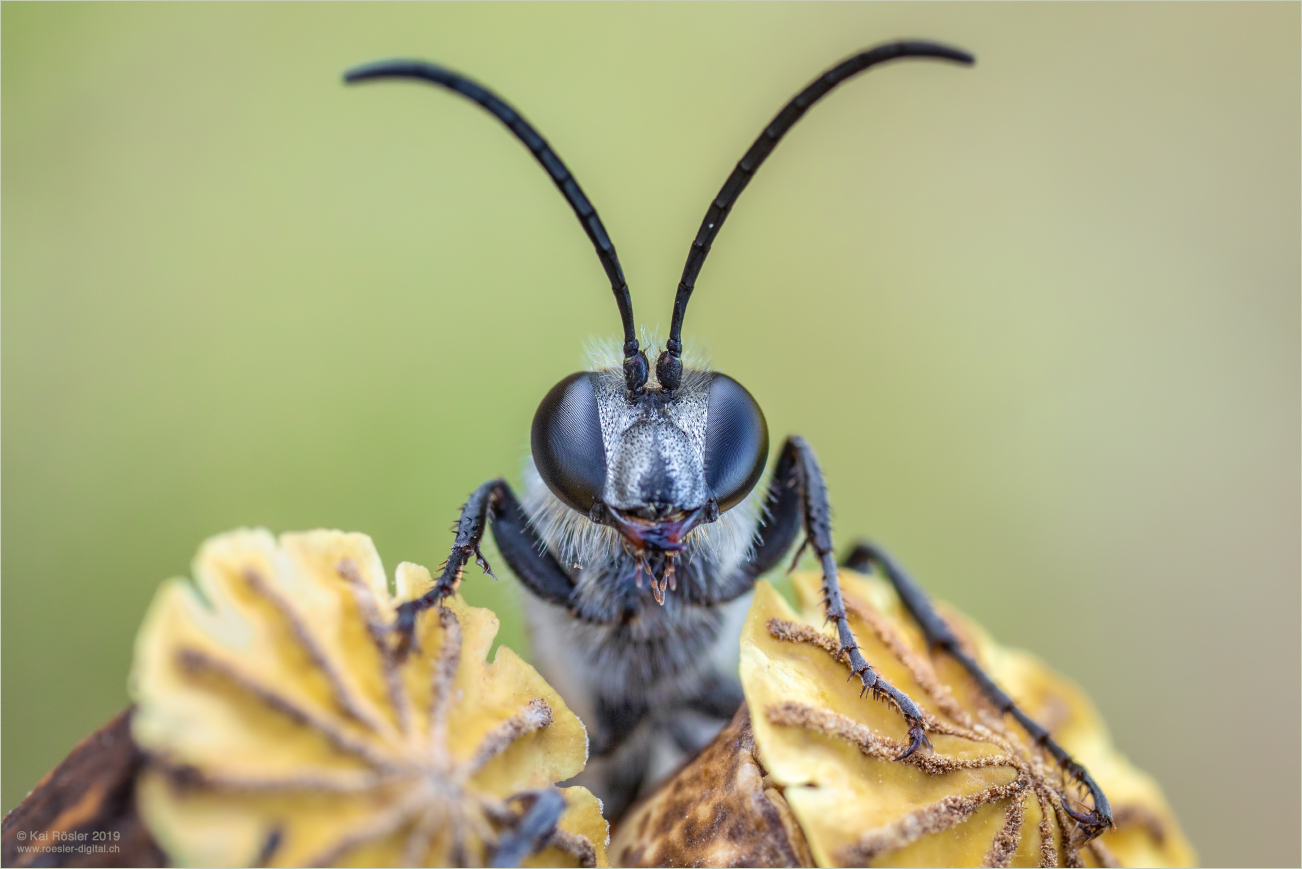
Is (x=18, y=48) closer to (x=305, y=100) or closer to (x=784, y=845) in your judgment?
(x=305, y=100)

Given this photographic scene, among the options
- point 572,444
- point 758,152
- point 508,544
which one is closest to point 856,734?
point 572,444

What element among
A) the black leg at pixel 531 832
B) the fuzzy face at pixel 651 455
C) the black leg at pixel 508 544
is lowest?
the black leg at pixel 531 832

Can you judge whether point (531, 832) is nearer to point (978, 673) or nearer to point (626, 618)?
point (626, 618)

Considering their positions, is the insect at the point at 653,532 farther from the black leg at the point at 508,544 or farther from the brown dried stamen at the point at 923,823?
the brown dried stamen at the point at 923,823

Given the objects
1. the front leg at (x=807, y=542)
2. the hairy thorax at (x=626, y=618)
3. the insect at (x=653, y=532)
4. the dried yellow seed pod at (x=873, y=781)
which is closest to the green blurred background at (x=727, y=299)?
the hairy thorax at (x=626, y=618)

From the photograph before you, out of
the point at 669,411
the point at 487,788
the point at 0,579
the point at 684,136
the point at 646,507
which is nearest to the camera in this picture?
the point at 487,788

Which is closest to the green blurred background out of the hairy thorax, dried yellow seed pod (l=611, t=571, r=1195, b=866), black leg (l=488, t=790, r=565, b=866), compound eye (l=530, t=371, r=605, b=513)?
the hairy thorax

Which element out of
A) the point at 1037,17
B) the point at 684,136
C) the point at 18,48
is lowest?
the point at 18,48

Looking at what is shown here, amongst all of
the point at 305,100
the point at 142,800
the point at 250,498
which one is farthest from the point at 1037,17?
the point at 142,800
